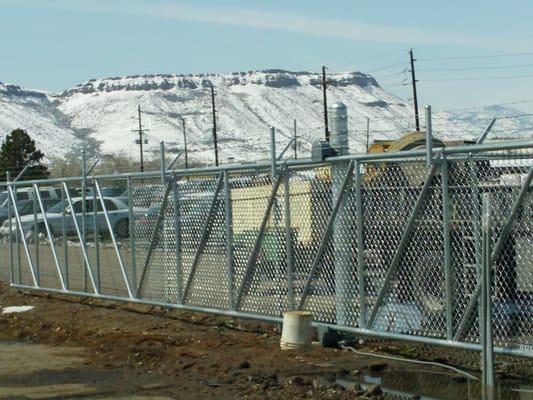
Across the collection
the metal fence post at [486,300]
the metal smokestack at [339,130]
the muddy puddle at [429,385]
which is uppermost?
the metal smokestack at [339,130]

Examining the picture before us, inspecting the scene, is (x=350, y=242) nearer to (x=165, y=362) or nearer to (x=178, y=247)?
(x=165, y=362)

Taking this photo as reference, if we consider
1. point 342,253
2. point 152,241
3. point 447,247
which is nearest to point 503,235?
point 447,247

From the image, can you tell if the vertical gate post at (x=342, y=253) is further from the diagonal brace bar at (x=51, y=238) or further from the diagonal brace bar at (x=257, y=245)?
the diagonal brace bar at (x=51, y=238)

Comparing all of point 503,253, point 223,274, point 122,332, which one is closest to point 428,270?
point 503,253

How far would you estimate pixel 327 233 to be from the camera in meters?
11.4

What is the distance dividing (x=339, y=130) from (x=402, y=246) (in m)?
2.13

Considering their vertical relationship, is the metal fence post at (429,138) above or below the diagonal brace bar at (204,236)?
above

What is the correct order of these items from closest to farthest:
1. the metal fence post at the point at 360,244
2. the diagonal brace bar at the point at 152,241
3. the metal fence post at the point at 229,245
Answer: the metal fence post at the point at 360,244 < the metal fence post at the point at 229,245 < the diagonal brace bar at the point at 152,241

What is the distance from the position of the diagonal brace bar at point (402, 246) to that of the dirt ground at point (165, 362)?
0.57 m

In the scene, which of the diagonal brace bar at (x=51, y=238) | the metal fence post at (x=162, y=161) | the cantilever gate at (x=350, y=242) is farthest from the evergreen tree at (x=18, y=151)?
the cantilever gate at (x=350, y=242)

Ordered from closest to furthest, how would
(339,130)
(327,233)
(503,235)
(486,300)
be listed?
1. (486,300)
2. (503,235)
3. (327,233)
4. (339,130)

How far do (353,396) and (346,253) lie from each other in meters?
2.39

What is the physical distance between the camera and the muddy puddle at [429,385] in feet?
30.5

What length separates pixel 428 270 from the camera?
10.3m
